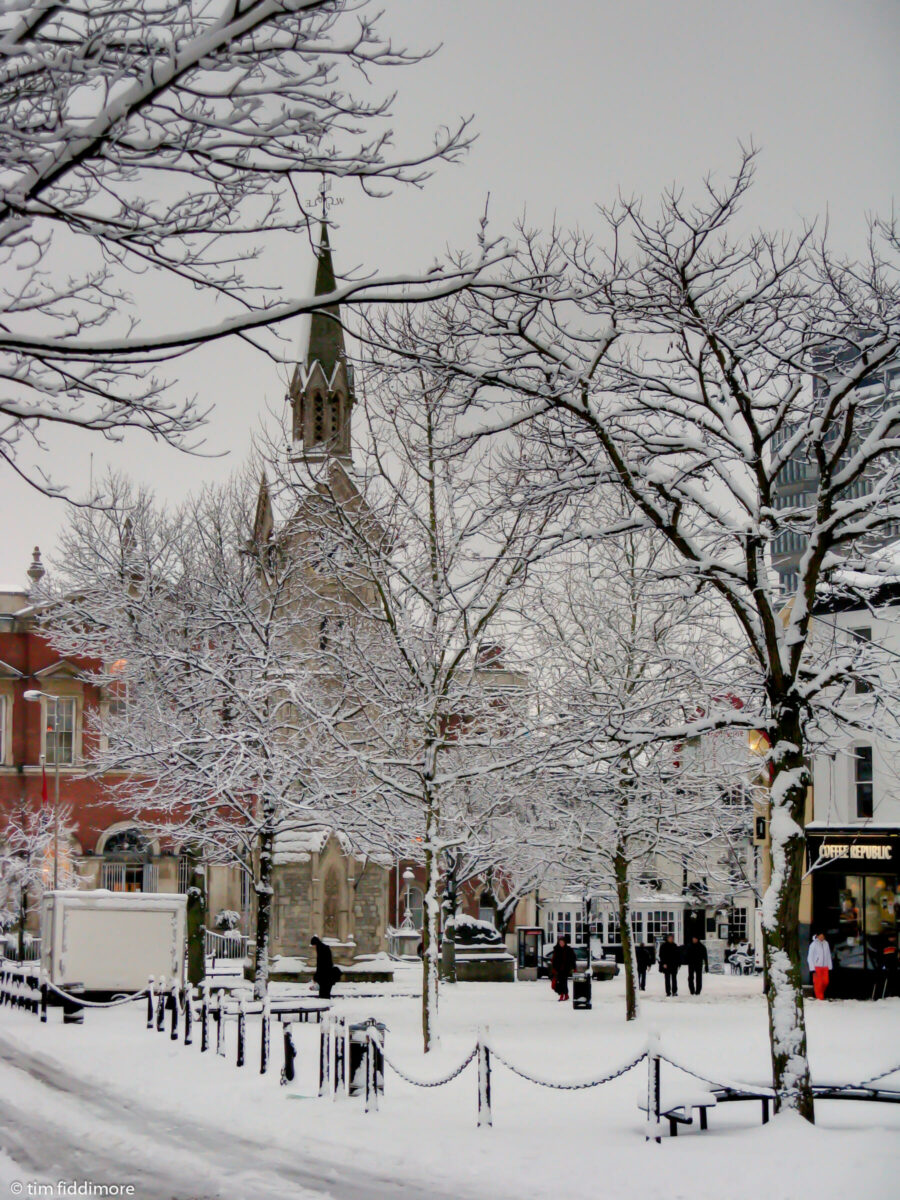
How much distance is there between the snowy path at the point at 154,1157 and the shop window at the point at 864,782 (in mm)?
23315

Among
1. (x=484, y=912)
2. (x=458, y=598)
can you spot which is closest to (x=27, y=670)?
(x=484, y=912)

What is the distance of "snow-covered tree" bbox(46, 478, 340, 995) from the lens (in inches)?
1076

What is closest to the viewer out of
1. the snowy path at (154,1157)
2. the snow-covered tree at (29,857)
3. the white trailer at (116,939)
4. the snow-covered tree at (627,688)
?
the snowy path at (154,1157)

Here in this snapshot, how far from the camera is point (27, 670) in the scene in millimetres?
59031

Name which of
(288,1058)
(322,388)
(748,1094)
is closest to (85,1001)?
(288,1058)

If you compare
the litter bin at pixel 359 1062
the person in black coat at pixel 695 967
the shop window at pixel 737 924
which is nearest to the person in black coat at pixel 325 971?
the person in black coat at pixel 695 967

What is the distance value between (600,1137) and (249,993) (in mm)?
19559

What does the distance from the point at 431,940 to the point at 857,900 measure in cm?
1783

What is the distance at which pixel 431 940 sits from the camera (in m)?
19.0

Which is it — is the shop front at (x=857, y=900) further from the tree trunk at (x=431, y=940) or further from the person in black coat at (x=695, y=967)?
the tree trunk at (x=431, y=940)

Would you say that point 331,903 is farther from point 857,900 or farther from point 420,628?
point 420,628

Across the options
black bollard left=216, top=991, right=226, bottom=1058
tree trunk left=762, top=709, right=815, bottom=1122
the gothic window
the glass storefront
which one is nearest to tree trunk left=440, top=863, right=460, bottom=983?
the gothic window

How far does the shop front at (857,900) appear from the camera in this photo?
32.8m

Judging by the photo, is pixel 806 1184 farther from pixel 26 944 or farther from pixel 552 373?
pixel 26 944
